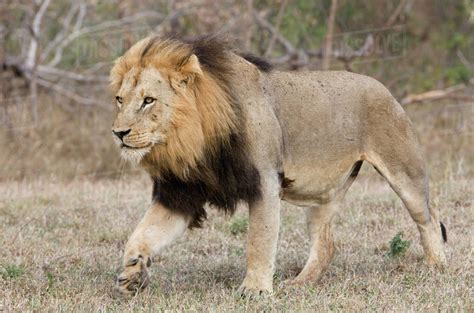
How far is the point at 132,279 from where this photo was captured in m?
4.62

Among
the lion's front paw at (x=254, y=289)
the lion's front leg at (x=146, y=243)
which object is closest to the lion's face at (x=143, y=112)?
the lion's front leg at (x=146, y=243)

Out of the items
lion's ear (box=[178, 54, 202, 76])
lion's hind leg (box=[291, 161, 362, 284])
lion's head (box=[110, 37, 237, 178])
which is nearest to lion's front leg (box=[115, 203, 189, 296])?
lion's head (box=[110, 37, 237, 178])

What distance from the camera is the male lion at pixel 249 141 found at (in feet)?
14.9

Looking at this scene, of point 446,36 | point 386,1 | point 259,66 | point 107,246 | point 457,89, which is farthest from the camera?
point 446,36

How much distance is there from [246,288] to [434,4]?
1243cm

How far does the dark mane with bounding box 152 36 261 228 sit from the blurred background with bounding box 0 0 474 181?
504cm

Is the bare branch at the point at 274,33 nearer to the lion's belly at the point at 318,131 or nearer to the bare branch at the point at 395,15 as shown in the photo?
the bare branch at the point at 395,15

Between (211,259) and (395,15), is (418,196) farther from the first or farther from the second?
(395,15)

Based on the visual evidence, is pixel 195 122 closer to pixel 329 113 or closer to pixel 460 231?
pixel 329 113

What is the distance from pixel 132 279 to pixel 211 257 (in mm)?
1373

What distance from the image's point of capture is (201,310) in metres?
4.40

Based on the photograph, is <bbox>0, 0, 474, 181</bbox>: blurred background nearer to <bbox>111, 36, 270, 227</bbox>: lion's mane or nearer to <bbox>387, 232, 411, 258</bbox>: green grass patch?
<bbox>387, 232, 411, 258</bbox>: green grass patch

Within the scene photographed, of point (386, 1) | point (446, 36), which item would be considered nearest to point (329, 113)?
point (386, 1)

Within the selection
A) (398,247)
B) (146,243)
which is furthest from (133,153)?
(398,247)
